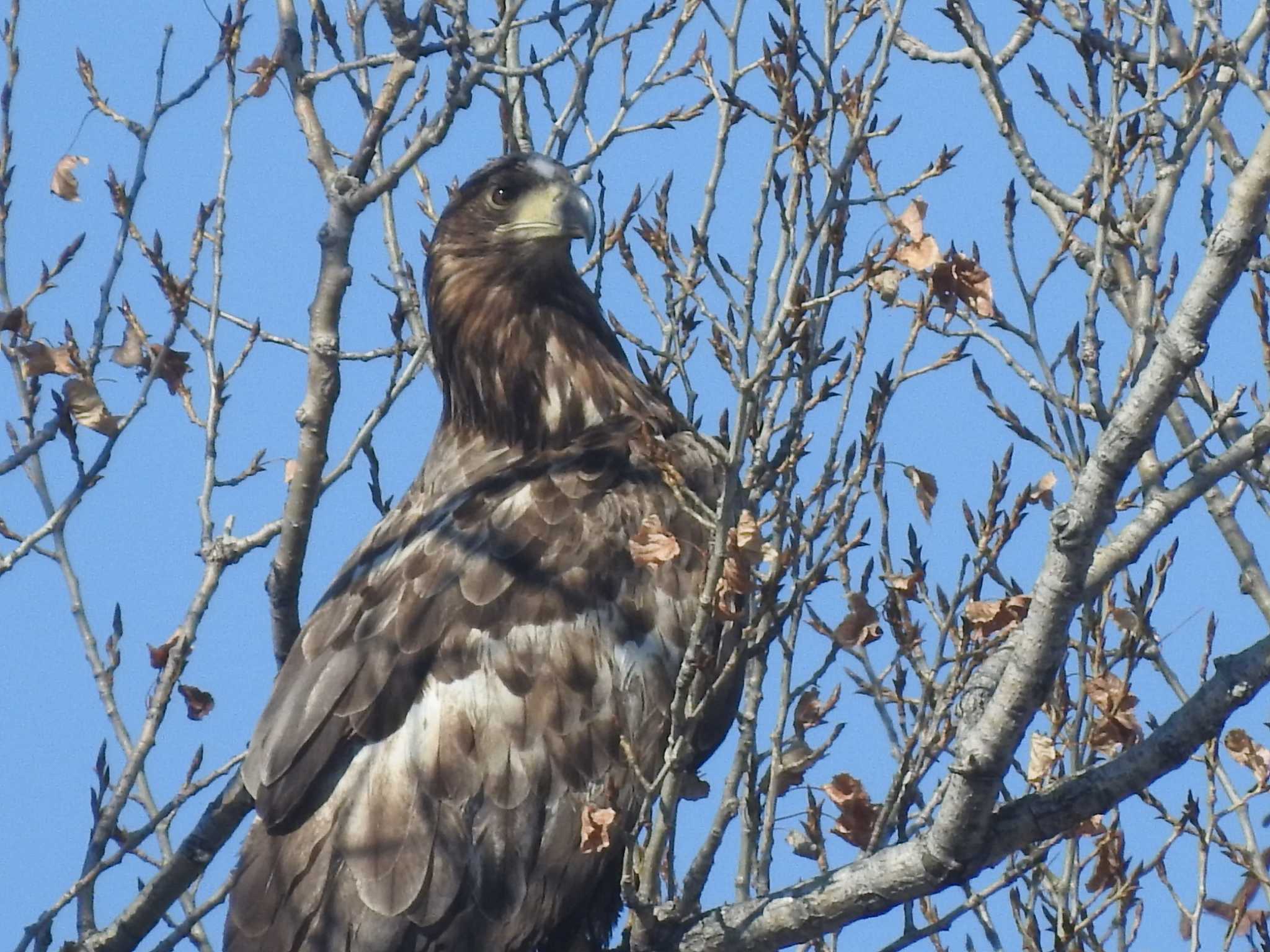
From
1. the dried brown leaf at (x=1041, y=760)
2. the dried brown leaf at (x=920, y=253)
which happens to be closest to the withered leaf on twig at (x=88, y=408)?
the dried brown leaf at (x=920, y=253)

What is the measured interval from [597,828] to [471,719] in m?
1.14

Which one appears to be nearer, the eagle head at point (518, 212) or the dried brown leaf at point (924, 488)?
the dried brown leaf at point (924, 488)

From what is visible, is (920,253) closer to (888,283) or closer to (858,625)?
(888,283)

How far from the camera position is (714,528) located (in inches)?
156

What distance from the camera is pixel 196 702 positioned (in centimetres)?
582

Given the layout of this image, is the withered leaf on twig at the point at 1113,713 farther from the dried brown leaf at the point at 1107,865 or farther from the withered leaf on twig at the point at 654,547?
the withered leaf on twig at the point at 654,547

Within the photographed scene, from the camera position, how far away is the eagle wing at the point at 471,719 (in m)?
5.28

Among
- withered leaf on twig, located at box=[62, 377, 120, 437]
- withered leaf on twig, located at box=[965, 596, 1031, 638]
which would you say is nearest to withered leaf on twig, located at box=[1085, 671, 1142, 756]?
withered leaf on twig, located at box=[965, 596, 1031, 638]

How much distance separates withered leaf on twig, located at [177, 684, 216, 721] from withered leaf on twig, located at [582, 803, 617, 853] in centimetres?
184

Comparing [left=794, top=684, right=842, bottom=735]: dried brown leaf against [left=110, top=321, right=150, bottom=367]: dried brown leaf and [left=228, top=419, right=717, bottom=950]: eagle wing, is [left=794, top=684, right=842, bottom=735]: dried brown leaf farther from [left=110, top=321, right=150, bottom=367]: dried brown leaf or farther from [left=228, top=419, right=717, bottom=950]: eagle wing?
[left=110, top=321, right=150, bottom=367]: dried brown leaf

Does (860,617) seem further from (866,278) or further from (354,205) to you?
(354,205)

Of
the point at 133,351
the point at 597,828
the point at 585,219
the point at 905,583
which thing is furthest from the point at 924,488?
the point at 133,351

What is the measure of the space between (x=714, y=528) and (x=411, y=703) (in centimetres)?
179

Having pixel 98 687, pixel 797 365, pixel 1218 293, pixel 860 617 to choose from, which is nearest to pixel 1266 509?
pixel 860 617
